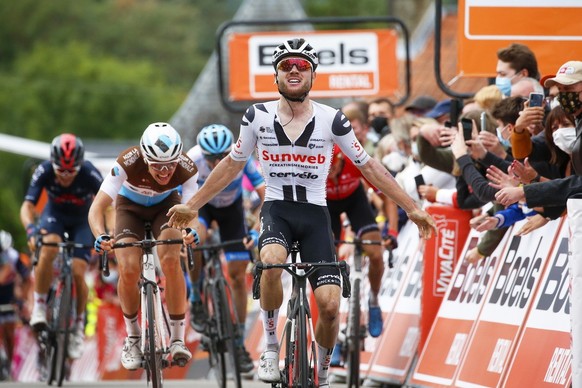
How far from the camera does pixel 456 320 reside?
1317 centimetres

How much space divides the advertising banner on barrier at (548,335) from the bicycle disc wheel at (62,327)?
614cm

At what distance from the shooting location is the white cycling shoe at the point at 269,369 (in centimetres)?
1062

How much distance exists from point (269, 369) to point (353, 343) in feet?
12.0

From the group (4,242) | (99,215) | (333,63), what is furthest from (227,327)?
(4,242)

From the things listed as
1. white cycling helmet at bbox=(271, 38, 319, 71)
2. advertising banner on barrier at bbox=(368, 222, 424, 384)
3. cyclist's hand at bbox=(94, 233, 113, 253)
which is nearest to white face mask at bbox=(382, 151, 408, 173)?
advertising banner on barrier at bbox=(368, 222, 424, 384)

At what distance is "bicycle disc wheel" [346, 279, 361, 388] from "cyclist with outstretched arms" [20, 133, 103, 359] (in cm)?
327

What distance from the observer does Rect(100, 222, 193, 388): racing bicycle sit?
39.1 feet

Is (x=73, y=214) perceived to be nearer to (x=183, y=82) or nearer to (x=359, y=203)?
(x=359, y=203)

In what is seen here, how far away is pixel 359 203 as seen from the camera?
14711 mm

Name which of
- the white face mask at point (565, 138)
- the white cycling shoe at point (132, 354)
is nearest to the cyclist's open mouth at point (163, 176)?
the white cycling shoe at point (132, 354)

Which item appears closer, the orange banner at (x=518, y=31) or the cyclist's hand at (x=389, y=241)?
the orange banner at (x=518, y=31)

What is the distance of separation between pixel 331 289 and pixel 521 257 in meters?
2.06

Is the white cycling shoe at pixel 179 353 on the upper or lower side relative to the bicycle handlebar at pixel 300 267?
lower

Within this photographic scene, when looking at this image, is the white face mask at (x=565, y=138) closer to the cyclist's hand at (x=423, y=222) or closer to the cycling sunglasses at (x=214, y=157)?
the cyclist's hand at (x=423, y=222)
